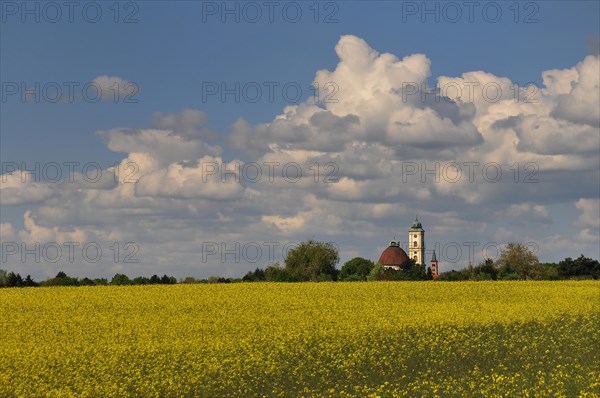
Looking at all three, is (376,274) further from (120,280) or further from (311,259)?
(120,280)

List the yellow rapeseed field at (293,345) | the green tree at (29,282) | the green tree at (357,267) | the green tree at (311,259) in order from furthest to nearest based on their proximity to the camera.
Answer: the green tree at (357,267) < the green tree at (311,259) < the green tree at (29,282) < the yellow rapeseed field at (293,345)

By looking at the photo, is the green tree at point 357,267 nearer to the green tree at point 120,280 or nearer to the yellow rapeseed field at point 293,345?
the green tree at point 120,280

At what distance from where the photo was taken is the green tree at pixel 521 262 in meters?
99.0

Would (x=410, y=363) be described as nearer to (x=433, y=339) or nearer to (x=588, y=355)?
(x=433, y=339)

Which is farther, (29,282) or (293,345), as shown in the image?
(29,282)

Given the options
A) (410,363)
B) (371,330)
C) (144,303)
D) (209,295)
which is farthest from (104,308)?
(410,363)

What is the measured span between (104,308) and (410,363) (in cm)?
2234

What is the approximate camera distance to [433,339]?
35125mm

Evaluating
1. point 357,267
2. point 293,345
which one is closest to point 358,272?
point 357,267

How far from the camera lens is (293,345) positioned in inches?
1262

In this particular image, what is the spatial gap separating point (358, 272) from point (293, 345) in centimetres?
11380

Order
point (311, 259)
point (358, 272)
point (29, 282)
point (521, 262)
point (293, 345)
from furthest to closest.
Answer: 1. point (358, 272)
2. point (311, 259)
3. point (521, 262)
4. point (29, 282)
5. point (293, 345)

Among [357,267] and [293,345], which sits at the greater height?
[357,267]

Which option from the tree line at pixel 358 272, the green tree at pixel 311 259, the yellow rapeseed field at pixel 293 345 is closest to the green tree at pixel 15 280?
the tree line at pixel 358 272
